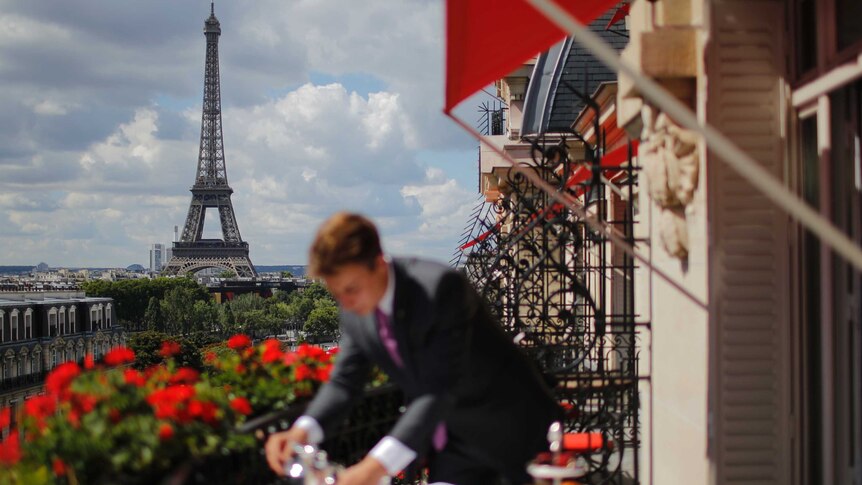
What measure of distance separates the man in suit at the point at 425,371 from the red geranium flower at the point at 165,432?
0.43 metres

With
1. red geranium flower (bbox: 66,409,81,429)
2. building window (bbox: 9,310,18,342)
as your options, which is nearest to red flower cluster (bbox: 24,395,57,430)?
red geranium flower (bbox: 66,409,81,429)

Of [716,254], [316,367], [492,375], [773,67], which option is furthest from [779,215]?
[316,367]

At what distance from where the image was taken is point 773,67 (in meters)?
5.52

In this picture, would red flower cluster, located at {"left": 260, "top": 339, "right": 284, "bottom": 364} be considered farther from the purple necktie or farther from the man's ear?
the man's ear

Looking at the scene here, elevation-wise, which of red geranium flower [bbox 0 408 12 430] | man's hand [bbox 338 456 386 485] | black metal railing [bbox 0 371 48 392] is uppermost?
red geranium flower [bbox 0 408 12 430]

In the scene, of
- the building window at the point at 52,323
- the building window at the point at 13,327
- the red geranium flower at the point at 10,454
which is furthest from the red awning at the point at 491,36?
the building window at the point at 52,323

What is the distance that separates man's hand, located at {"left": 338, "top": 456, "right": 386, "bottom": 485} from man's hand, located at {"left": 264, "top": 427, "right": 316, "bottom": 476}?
371mm

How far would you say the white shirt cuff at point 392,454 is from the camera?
3625 millimetres

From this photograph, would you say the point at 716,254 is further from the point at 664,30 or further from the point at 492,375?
the point at 492,375

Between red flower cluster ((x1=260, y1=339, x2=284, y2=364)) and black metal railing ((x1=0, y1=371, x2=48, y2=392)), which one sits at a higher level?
red flower cluster ((x1=260, y1=339, x2=284, y2=364))

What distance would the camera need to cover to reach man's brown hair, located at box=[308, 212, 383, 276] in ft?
11.5

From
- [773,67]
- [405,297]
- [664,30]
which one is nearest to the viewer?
[405,297]

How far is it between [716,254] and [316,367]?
2179mm

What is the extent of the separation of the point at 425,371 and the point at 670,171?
2671 millimetres
